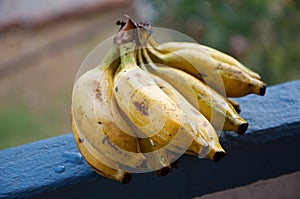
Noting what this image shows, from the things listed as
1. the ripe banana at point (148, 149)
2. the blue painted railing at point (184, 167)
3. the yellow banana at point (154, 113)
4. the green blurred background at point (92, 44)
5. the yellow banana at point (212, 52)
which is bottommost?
the green blurred background at point (92, 44)

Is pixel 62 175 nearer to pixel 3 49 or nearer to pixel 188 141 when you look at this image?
pixel 188 141

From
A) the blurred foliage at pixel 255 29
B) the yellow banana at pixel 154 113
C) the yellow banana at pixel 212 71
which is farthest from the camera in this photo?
the blurred foliage at pixel 255 29

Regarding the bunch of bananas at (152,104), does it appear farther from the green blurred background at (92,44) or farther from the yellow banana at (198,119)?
the green blurred background at (92,44)

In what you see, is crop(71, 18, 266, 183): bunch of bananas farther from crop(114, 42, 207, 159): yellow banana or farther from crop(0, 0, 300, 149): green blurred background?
crop(0, 0, 300, 149): green blurred background

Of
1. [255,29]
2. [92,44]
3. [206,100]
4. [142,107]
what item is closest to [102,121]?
[142,107]

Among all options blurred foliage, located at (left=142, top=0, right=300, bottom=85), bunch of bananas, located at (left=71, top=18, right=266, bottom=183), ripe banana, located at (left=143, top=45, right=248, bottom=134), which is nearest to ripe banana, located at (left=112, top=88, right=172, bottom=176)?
bunch of bananas, located at (left=71, top=18, right=266, bottom=183)

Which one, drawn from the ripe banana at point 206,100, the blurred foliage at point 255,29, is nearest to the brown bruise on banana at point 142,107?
the ripe banana at point 206,100
